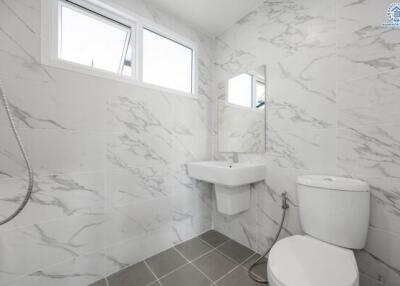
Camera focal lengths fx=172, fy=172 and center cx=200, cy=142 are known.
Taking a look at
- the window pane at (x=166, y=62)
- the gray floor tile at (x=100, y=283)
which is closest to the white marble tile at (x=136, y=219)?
the gray floor tile at (x=100, y=283)

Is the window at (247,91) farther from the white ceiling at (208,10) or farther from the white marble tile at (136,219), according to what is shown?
the white marble tile at (136,219)

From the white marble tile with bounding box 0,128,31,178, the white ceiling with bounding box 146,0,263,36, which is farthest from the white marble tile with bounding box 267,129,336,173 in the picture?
the white marble tile with bounding box 0,128,31,178

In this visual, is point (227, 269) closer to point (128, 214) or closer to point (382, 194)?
point (128, 214)

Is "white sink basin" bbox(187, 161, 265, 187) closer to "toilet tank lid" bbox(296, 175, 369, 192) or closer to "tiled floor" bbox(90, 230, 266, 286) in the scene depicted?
"toilet tank lid" bbox(296, 175, 369, 192)

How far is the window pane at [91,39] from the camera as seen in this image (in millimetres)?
1306

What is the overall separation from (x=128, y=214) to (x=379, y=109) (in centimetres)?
193

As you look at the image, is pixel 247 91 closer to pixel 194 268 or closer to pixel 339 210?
pixel 339 210

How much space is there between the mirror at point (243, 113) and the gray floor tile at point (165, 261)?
3.82 ft

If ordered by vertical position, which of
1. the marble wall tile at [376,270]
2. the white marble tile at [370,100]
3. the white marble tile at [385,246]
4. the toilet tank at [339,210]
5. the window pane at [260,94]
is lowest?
the marble wall tile at [376,270]

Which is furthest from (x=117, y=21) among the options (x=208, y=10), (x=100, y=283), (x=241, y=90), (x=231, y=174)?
(x=100, y=283)

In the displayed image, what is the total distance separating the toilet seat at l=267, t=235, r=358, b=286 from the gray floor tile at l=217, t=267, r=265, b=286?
0.53m

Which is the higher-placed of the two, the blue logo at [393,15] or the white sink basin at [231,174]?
the blue logo at [393,15]

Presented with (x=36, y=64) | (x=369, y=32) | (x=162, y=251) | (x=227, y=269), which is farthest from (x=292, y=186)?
(x=36, y=64)

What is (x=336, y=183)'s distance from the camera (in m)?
1.03
